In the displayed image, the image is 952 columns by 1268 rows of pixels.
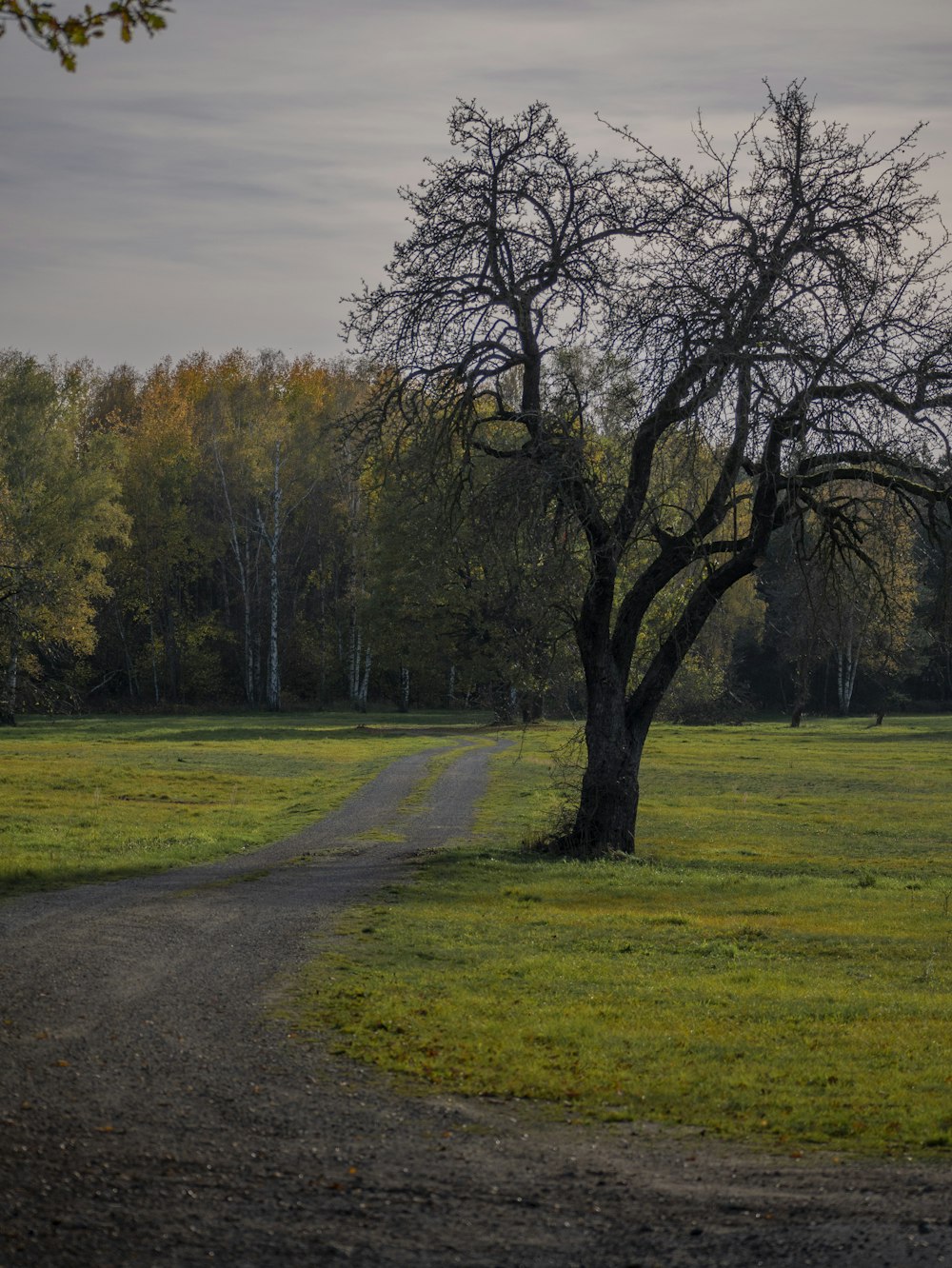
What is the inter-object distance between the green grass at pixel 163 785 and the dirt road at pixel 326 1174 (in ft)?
26.2

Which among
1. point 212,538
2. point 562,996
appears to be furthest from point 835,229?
point 212,538

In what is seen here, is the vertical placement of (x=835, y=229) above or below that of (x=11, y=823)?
above

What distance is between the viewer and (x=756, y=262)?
55.9ft

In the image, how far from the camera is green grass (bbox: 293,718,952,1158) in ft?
26.3

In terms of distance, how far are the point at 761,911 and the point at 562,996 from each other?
6.50 meters

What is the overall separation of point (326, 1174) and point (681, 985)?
5893 mm

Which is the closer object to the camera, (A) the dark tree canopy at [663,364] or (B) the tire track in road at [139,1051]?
(B) the tire track in road at [139,1051]

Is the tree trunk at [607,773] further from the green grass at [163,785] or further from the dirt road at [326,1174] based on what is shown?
the dirt road at [326,1174]

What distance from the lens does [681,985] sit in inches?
456

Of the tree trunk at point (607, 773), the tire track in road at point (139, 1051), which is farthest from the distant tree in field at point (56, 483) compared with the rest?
the tire track in road at point (139, 1051)

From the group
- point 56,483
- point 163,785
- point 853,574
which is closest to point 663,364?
point 853,574

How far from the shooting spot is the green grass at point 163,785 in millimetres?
19625

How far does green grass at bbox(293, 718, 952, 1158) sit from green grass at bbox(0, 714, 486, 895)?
441 cm

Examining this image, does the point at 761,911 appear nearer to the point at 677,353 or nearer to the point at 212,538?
the point at 677,353
